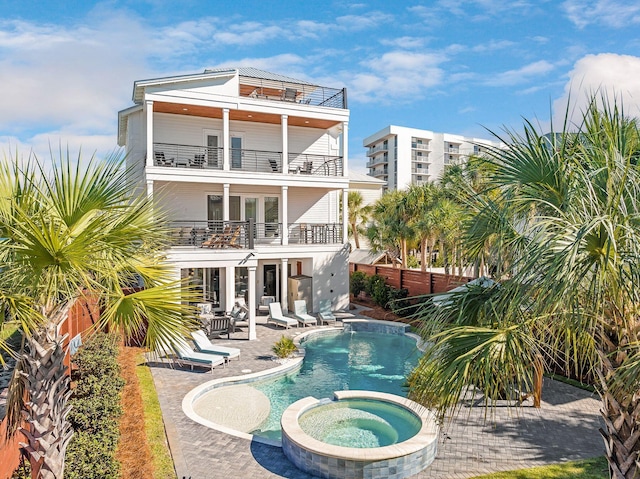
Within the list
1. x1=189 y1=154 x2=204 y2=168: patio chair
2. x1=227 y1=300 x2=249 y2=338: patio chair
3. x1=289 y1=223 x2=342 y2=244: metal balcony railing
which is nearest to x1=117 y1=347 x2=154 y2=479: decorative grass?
x1=227 y1=300 x2=249 y2=338: patio chair

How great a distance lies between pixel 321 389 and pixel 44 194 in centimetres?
1007

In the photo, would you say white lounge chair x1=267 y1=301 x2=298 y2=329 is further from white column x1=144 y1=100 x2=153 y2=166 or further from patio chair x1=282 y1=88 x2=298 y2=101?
patio chair x1=282 y1=88 x2=298 y2=101

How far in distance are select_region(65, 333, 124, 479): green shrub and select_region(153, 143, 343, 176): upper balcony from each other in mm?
12354

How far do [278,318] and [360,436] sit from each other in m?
11.2

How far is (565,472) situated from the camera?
7875mm

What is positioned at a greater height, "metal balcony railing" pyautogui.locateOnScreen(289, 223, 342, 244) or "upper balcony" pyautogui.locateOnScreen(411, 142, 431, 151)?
"upper balcony" pyautogui.locateOnScreen(411, 142, 431, 151)

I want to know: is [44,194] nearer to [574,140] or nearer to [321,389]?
[574,140]

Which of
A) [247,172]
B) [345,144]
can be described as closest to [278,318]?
[247,172]

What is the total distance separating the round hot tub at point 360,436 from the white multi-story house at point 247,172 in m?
9.05

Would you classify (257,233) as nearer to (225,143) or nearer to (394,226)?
(225,143)

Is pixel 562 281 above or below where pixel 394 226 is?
below

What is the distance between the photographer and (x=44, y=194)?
4973mm

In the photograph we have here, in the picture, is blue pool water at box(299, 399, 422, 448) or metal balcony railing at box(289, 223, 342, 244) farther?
metal balcony railing at box(289, 223, 342, 244)

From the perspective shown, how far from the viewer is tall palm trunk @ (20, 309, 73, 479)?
4938mm
